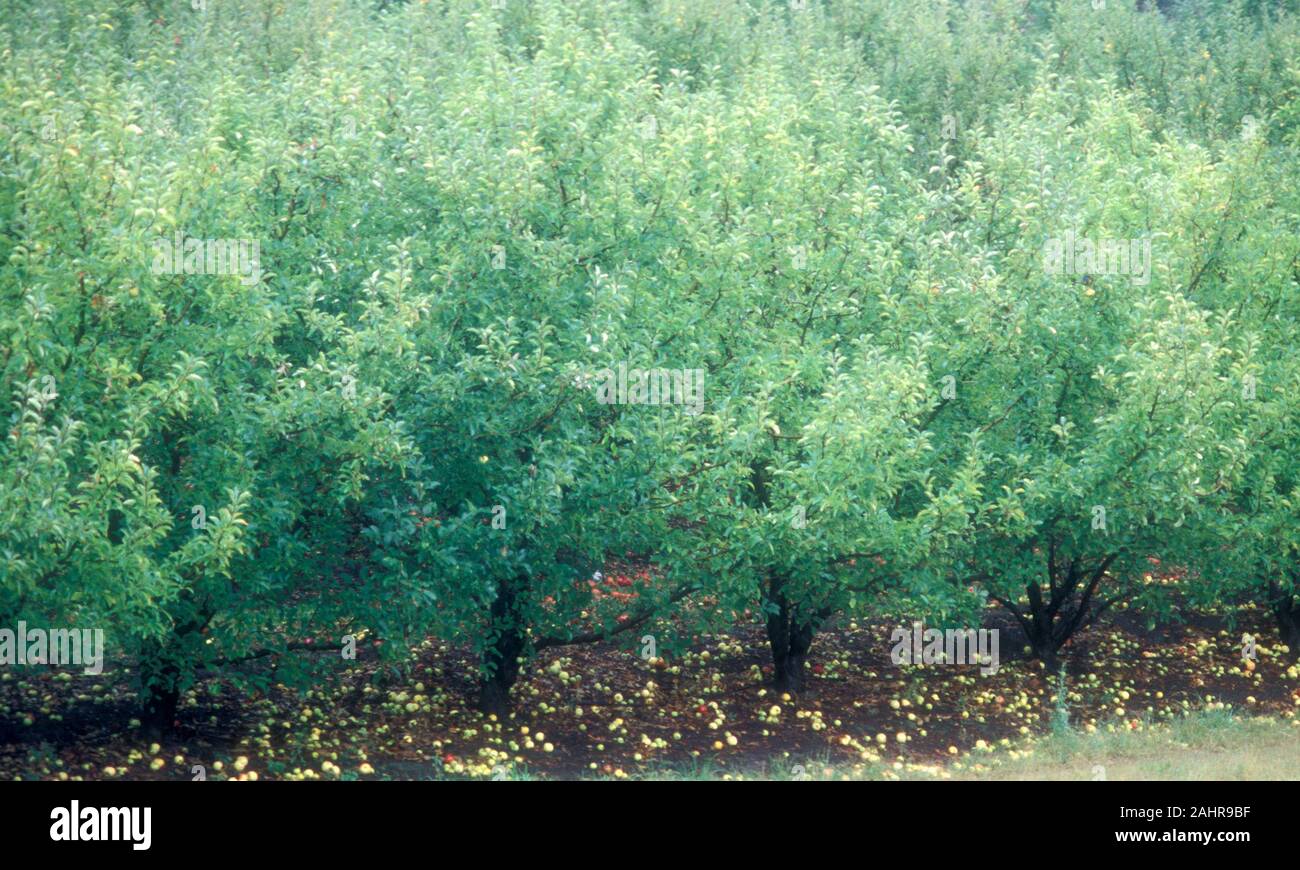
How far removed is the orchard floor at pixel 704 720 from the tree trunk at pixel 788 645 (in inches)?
9.4

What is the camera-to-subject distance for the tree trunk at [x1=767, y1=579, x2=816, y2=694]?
1664cm

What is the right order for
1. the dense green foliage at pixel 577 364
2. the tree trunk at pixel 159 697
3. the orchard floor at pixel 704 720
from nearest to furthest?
the dense green foliage at pixel 577 364, the tree trunk at pixel 159 697, the orchard floor at pixel 704 720

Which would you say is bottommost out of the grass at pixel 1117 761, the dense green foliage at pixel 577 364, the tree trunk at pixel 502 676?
the grass at pixel 1117 761

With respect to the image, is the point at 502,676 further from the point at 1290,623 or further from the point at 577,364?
the point at 1290,623

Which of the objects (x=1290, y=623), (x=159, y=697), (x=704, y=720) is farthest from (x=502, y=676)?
(x=1290, y=623)

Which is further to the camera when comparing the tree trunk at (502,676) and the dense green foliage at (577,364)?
the tree trunk at (502,676)

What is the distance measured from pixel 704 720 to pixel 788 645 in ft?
5.82

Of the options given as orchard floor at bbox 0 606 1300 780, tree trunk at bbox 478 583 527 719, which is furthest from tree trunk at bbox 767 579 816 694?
tree trunk at bbox 478 583 527 719

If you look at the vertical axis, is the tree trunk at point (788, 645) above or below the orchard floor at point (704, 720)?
above

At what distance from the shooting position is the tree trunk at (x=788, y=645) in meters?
16.6

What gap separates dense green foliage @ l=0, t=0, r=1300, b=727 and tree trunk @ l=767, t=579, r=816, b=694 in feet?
0.22

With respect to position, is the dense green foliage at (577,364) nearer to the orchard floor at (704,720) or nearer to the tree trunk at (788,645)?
the tree trunk at (788,645)

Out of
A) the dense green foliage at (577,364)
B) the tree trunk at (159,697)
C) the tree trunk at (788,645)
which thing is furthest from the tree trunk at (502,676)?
the tree trunk at (159,697)
